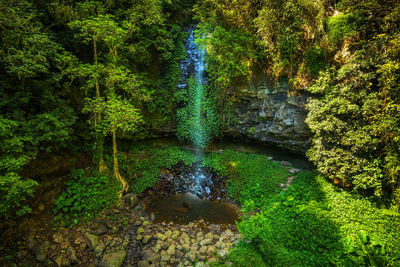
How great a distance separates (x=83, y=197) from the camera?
5594mm

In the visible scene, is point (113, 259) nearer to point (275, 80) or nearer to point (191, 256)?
point (191, 256)

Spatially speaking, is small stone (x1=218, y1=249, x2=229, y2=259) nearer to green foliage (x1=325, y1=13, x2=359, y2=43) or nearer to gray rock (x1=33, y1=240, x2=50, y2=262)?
gray rock (x1=33, y1=240, x2=50, y2=262)

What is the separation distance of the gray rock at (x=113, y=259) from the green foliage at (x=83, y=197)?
1404mm

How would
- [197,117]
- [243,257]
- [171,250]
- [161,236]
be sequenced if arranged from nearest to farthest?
[243,257]
[171,250]
[161,236]
[197,117]

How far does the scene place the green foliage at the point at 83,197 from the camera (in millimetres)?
5066

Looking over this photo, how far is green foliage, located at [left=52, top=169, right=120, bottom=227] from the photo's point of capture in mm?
5066

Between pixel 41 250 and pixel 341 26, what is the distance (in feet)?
36.7

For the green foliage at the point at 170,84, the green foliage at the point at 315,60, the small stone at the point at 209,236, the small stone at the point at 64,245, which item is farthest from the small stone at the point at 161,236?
the green foliage at the point at 315,60

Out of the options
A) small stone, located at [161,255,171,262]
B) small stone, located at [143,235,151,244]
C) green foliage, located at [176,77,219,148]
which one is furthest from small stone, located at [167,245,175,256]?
green foliage, located at [176,77,219,148]

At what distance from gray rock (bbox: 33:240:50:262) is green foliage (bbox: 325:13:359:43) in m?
10.8

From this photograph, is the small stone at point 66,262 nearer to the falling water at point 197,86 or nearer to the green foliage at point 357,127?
the falling water at point 197,86

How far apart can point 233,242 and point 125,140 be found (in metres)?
7.37

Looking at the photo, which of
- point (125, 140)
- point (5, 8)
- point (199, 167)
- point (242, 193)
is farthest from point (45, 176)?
point (242, 193)

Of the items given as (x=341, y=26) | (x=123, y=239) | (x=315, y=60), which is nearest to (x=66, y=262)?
(x=123, y=239)
